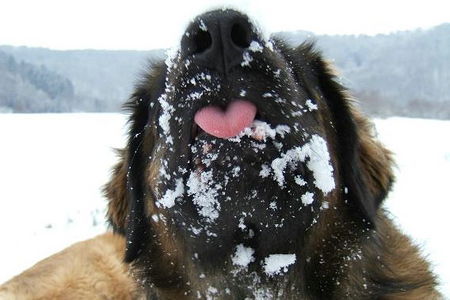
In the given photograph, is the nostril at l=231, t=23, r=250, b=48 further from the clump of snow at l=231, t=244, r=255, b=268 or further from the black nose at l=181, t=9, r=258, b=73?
the clump of snow at l=231, t=244, r=255, b=268

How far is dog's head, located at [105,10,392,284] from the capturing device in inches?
76.9

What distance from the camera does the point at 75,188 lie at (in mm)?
11094

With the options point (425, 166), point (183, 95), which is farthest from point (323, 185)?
point (425, 166)

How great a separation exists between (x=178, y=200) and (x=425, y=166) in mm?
10306

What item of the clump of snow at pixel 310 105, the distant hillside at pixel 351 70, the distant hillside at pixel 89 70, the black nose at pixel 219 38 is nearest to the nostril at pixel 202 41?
the black nose at pixel 219 38

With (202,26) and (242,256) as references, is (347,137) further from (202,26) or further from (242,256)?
(202,26)

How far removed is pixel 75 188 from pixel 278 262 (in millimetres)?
9352

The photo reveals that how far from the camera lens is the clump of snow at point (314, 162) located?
2.06m

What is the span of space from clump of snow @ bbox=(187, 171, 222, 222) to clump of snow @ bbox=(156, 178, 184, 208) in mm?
54

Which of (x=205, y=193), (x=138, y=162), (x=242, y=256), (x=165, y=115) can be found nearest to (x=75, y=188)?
(x=138, y=162)

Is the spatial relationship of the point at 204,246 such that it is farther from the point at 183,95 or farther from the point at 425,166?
the point at 425,166

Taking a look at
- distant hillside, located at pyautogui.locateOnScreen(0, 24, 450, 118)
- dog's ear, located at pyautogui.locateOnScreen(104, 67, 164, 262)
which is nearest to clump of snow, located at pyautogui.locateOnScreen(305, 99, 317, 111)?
dog's ear, located at pyautogui.locateOnScreen(104, 67, 164, 262)

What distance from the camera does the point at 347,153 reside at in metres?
2.63

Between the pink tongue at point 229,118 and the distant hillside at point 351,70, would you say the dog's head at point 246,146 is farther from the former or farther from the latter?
the distant hillside at point 351,70
